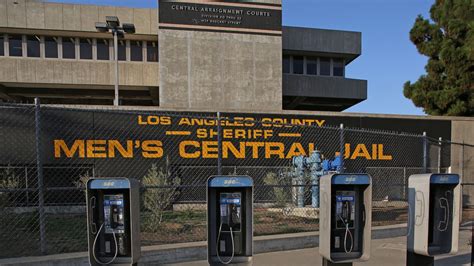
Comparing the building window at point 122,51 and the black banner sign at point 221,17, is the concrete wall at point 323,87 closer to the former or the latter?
the black banner sign at point 221,17

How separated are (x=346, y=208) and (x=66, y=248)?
4683mm

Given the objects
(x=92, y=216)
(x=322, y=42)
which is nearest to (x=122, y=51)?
(x=322, y=42)

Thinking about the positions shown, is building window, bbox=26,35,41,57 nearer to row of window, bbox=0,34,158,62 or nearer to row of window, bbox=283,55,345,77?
row of window, bbox=0,34,158,62

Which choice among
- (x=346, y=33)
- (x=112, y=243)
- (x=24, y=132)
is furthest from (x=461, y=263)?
(x=346, y=33)

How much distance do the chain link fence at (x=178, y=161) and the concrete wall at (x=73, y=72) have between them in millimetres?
12780

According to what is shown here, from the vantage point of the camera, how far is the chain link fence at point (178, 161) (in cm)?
833

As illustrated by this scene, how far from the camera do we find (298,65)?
26.8 meters

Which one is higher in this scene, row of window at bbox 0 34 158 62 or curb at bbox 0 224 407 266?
row of window at bbox 0 34 158 62

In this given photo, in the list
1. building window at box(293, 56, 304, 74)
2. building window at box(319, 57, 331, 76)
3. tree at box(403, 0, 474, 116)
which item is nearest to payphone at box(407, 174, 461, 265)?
tree at box(403, 0, 474, 116)

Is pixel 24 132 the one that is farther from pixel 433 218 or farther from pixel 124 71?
pixel 124 71

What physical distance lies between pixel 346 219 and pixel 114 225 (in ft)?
10.1

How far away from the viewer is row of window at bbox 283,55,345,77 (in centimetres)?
2645

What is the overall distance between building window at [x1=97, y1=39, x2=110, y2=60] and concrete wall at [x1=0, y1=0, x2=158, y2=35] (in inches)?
47.1

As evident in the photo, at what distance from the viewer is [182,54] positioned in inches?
806
